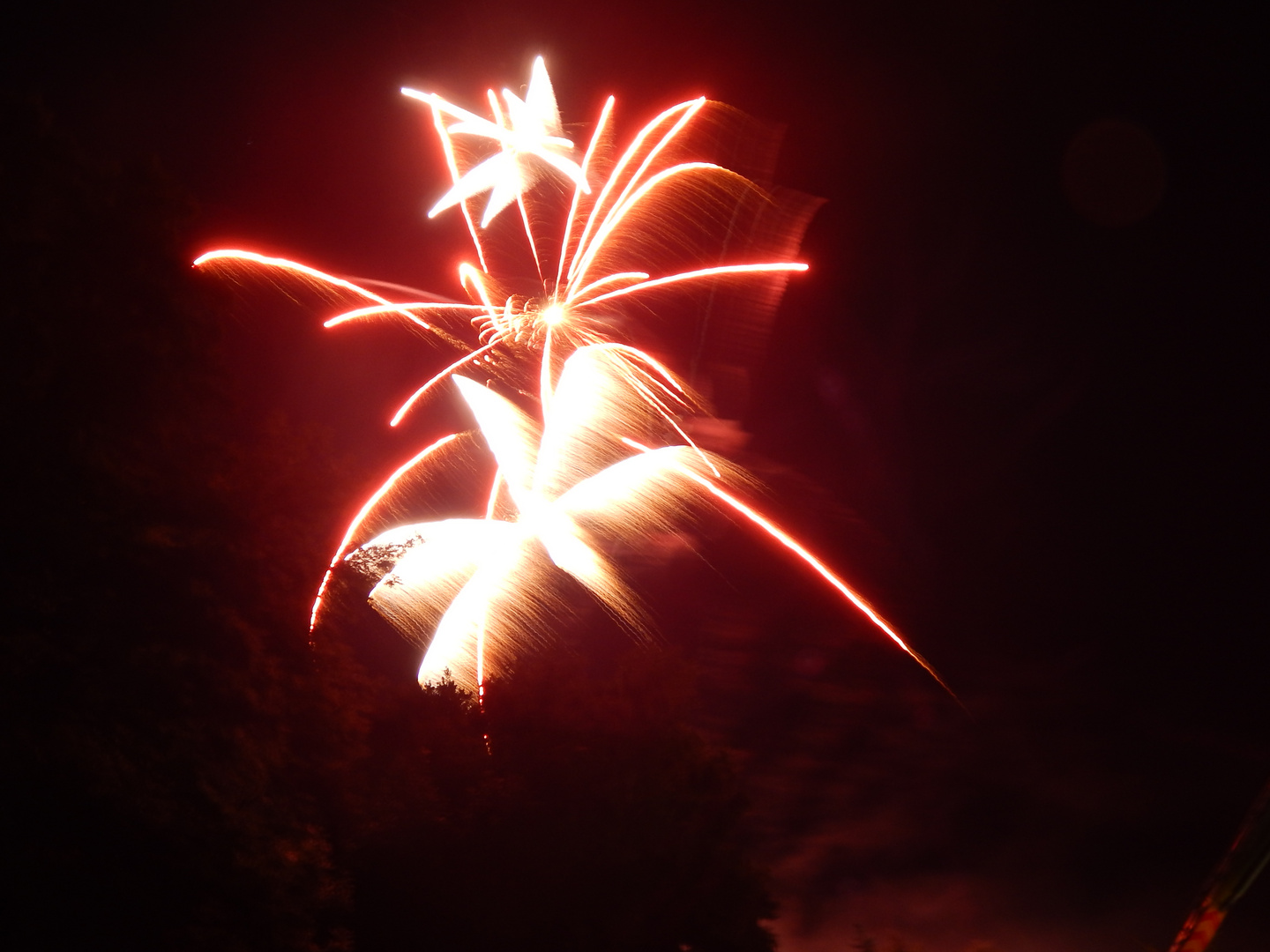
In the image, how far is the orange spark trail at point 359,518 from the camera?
834 centimetres

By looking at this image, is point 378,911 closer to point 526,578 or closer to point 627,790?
point 627,790

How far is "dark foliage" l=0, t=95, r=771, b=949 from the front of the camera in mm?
6535

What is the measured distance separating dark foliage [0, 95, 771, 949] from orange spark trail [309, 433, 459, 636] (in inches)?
6.4

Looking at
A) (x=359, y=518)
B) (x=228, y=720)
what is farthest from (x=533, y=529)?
(x=228, y=720)

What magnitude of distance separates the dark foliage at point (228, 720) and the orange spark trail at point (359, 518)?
6.4 inches

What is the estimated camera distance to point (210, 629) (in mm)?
7891

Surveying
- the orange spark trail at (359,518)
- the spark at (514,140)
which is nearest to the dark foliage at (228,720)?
the orange spark trail at (359,518)

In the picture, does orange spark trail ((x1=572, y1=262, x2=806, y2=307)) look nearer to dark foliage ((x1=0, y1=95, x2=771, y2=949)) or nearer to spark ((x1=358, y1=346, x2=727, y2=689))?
spark ((x1=358, y1=346, x2=727, y2=689))

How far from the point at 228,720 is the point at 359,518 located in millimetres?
2020

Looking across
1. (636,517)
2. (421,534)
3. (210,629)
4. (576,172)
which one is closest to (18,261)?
(210,629)

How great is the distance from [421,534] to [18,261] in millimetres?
4071

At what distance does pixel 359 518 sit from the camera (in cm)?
837

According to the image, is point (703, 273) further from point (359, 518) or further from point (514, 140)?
point (359, 518)

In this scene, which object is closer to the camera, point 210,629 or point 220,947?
point 220,947
